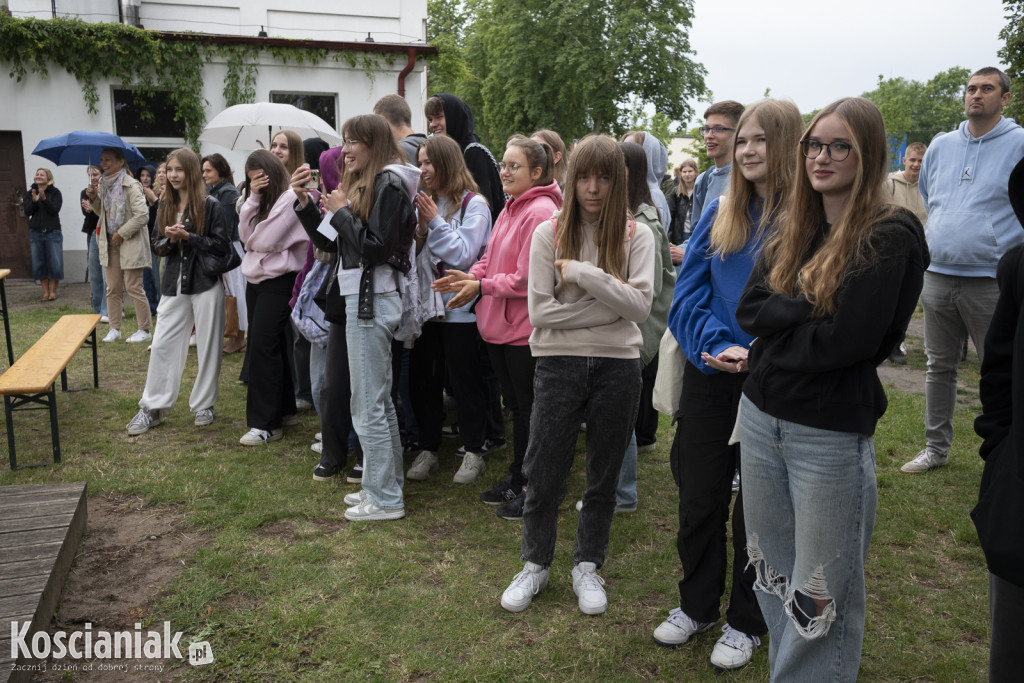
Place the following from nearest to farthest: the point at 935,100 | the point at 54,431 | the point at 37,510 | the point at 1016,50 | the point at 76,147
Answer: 1. the point at 37,510
2. the point at 54,431
3. the point at 76,147
4. the point at 1016,50
5. the point at 935,100

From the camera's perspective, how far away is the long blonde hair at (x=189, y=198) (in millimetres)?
5953

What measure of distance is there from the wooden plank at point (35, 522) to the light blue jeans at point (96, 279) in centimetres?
686

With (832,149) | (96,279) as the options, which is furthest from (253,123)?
(832,149)

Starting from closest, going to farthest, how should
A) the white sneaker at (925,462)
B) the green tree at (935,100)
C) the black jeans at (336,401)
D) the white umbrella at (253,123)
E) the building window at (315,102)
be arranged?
the black jeans at (336,401), the white sneaker at (925,462), the white umbrella at (253,123), the building window at (315,102), the green tree at (935,100)

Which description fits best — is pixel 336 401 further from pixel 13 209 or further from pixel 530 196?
pixel 13 209

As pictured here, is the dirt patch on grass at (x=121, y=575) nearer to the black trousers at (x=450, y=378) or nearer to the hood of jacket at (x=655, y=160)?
the black trousers at (x=450, y=378)

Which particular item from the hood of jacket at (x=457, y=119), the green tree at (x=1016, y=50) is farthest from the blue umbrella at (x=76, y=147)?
the green tree at (x=1016, y=50)

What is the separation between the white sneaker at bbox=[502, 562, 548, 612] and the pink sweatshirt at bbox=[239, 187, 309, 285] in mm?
3028

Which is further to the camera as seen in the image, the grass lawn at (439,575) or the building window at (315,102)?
the building window at (315,102)

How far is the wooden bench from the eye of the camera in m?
4.84

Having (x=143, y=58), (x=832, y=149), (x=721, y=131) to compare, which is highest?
(x=143, y=58)

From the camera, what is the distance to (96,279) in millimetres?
10133

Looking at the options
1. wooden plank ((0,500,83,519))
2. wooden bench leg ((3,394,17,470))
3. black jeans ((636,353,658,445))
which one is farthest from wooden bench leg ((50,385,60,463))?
black jeans ((636,353,658,445))

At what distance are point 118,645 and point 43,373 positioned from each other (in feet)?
8.54
